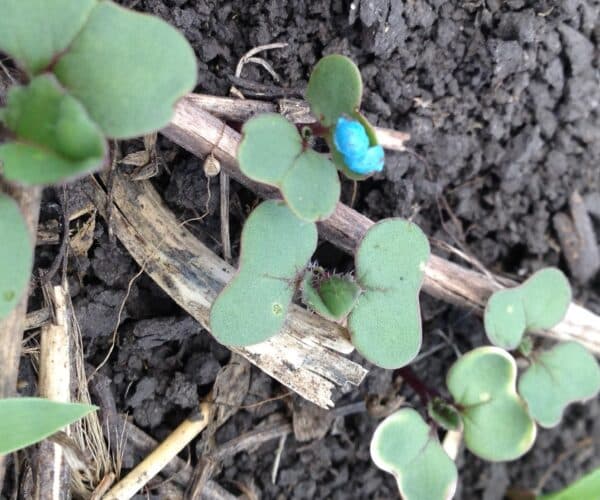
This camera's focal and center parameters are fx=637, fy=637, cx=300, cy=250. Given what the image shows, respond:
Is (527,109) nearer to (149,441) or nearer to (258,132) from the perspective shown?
(258,132)

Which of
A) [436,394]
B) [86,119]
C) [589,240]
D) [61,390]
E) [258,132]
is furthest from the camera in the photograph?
[589,240]

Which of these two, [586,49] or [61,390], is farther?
[586,49]

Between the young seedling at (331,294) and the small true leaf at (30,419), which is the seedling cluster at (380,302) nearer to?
the young seedling at (331,294)

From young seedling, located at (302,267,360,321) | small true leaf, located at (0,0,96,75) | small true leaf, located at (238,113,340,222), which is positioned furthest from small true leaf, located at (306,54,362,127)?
small true leaf, located at (0,0,96,75)

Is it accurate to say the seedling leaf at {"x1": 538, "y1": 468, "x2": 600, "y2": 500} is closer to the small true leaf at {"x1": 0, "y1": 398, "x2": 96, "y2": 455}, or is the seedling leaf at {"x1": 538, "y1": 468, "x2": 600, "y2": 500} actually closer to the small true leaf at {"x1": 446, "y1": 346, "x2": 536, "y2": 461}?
the small true leaf at {"x1": 446, "y1": 346, "x2": 536, "y2": 461}

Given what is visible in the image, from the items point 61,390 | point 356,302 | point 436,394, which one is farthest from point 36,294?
point 436,394

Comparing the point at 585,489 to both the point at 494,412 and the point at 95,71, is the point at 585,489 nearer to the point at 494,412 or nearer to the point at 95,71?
the point at 494,412
